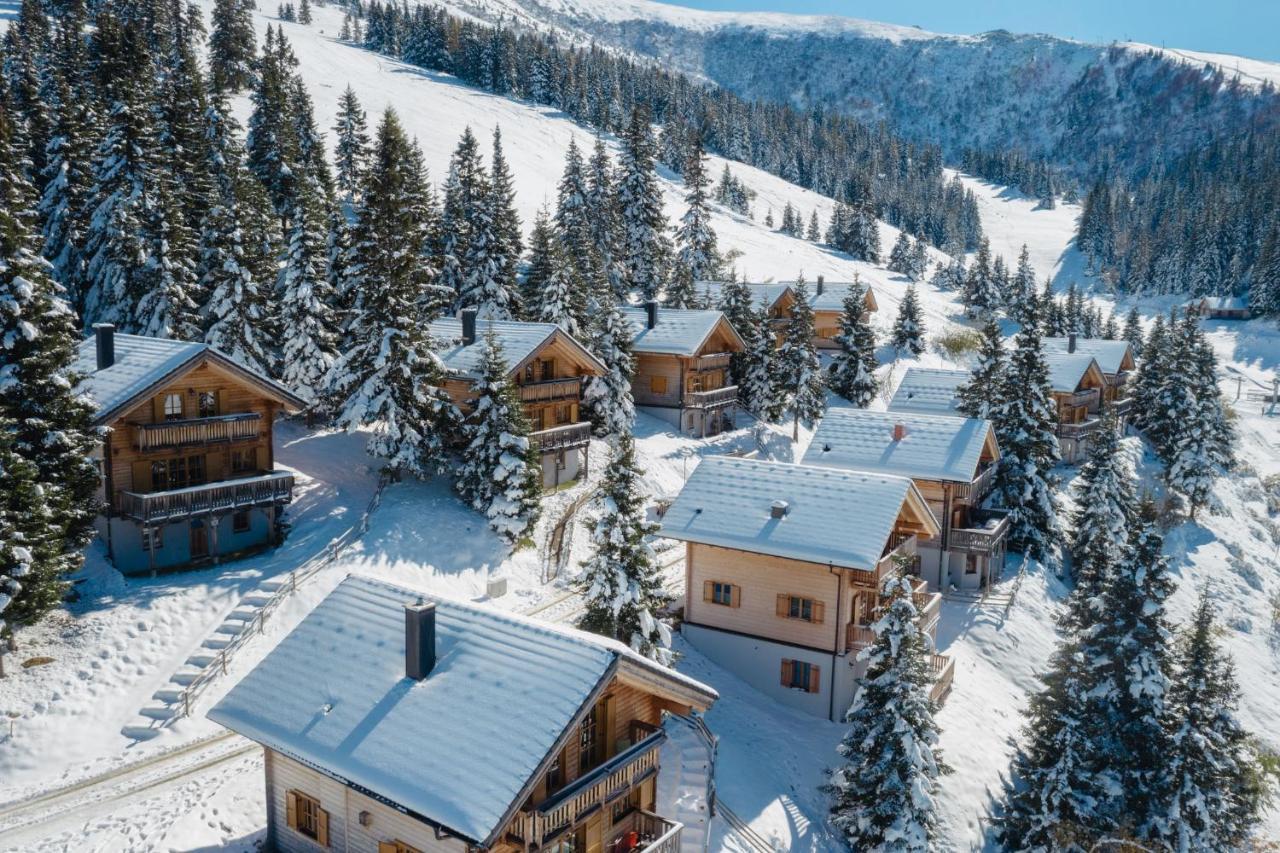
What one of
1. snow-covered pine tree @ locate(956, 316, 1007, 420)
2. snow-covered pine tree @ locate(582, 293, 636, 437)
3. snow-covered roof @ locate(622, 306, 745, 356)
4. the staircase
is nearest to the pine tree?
the staircase

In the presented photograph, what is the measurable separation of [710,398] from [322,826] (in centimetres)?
4045

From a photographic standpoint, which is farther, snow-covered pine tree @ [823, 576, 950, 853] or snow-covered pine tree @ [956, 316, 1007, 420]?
snow-covered pine tree @ [956, 316, 1007, 420]

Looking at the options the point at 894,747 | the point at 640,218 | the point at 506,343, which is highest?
the point at 640,218

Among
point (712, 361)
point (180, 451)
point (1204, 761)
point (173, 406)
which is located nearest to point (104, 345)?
point (173, 406)

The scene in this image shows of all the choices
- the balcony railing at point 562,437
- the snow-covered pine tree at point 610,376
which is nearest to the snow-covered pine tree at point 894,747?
the balcony railing at point 562,437

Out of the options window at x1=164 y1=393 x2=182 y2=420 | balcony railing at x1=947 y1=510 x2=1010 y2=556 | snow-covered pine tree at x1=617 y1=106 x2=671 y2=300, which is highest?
snow-covered pine tree at x1=617 y1=106 x2=671 y2=300

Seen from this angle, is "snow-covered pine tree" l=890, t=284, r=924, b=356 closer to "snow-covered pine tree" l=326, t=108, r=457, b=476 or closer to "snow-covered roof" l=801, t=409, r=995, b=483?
"snow-covered roof" l=801, t=409, r=995, b=483

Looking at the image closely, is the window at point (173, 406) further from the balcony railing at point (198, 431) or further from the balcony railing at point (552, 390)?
the balcony railing at point (552, 390)

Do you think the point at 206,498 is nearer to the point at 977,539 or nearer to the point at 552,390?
the point at 552,390

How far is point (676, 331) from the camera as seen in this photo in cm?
5669

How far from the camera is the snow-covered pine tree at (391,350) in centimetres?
3784

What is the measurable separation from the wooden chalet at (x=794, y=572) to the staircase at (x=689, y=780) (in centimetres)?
636

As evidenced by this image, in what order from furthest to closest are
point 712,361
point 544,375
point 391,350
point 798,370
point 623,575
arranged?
point 798,370
point 712,361
point 544,375
point 391,350
point 623,575

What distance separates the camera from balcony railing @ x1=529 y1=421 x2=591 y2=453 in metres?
42.3
